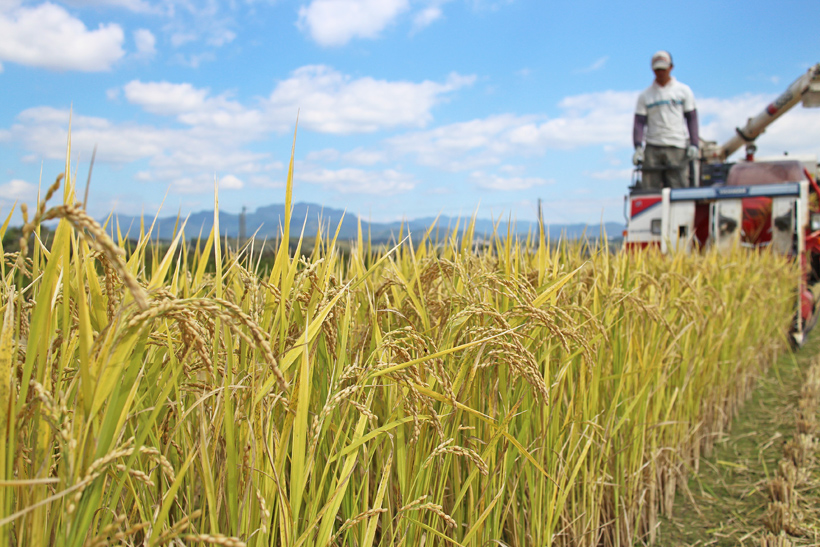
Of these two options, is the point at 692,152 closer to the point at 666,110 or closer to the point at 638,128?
the point at 666,110

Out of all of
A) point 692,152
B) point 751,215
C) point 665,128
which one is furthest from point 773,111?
point 751,215

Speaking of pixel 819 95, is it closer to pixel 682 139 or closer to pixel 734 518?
pixel 682 139

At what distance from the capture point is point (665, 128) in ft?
21.8

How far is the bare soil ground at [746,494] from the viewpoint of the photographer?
239cm

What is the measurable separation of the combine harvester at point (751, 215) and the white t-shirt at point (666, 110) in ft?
1.58

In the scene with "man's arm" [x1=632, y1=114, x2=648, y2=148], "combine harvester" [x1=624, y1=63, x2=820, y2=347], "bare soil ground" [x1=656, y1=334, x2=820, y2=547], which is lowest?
"bare soil ground" [x1=656, y1=334, x2=820, y2=547]

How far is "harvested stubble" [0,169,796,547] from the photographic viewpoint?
0.75 metres

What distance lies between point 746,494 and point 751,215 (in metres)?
4.24

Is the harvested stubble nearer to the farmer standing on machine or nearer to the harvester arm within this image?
the farmer standing on machine

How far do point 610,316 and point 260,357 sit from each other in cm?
137

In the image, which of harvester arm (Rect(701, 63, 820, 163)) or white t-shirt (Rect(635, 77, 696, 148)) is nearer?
white t-shirt (Rect(635, 77, 696, 148))

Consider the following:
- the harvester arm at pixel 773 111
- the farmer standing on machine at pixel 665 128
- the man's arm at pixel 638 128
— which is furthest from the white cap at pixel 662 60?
the harvester arm at pixel 773 111

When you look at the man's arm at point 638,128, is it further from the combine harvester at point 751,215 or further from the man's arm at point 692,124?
the man's arm at point 692,124

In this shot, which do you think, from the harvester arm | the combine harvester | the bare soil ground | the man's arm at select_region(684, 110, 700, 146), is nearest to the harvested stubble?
the bare soil ground
